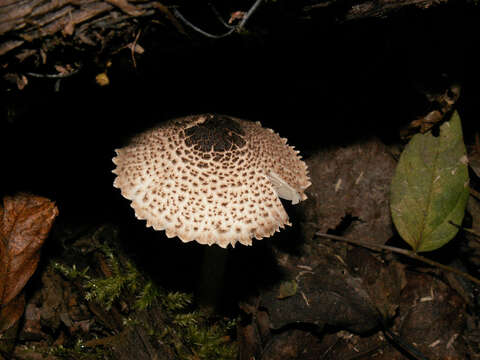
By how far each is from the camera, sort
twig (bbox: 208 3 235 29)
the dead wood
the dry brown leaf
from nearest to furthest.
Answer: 1. the dead wood
2. twig (bbox: 208 3 235 29)
3. the dry brown leaf

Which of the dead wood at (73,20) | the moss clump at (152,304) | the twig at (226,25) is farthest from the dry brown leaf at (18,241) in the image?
the twig at (226,25)

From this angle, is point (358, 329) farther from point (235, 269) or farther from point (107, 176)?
point (107, 176)

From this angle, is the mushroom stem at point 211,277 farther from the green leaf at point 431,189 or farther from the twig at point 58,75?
the twig at point 58,75

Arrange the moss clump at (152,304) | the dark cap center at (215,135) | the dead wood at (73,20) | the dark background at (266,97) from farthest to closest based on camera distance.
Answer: the moss clump at (152,304), the dark background at (266,97), the dark cap center at (215,135), the dead wood at (73,20)

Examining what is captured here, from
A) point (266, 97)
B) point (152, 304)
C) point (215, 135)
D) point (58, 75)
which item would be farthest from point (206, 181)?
point (266, 97)

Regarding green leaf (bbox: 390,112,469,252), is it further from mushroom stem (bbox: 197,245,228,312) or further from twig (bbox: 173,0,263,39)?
twig (bbox: 173,0,263,39)

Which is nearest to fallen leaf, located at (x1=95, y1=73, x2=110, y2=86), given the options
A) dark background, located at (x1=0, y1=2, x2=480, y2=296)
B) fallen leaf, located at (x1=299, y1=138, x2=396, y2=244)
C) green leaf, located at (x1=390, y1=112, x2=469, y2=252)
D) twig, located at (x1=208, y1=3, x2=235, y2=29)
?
dark background, located at (x1=0, y1=2, x2=480, y2=296)

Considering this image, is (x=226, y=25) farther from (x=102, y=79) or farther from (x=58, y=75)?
(x=58, y=75)
